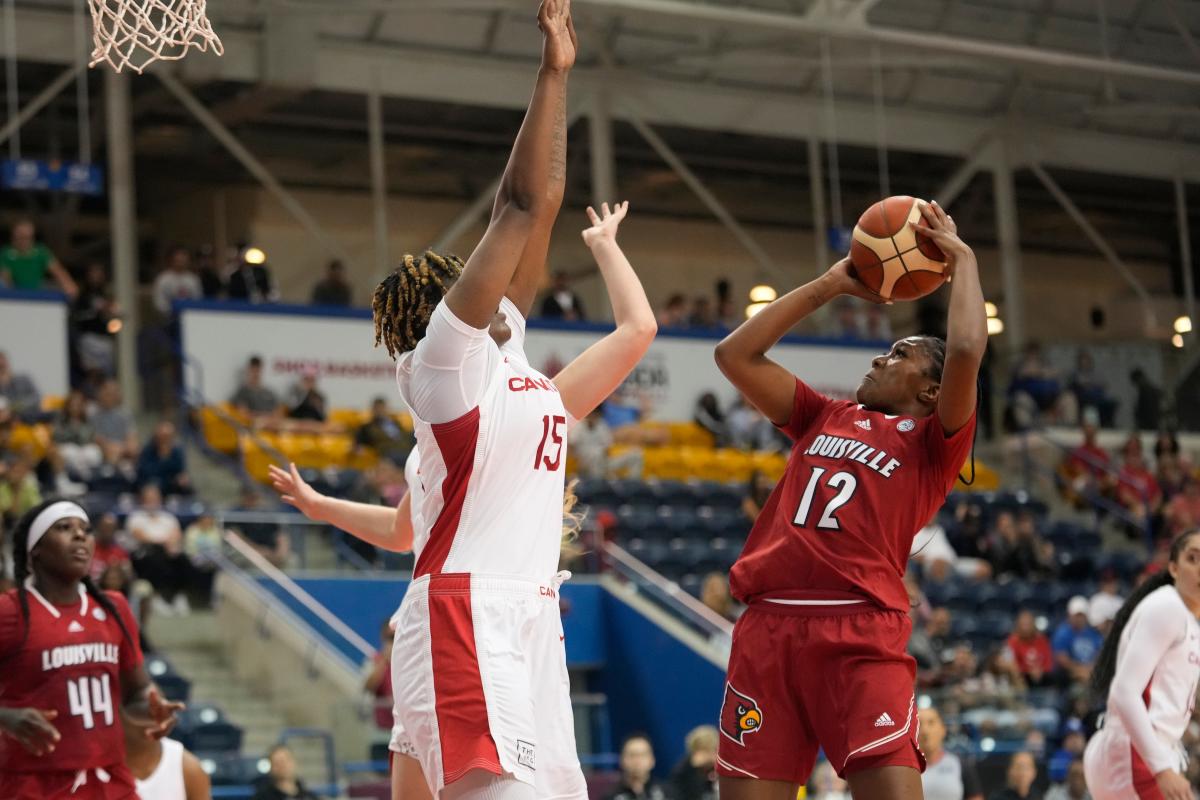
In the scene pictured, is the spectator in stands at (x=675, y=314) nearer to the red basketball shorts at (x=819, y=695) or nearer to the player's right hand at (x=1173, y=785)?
the player's right hand at (x=1173, y=785)

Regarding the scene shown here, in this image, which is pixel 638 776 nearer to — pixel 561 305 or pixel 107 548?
pixel 107 548

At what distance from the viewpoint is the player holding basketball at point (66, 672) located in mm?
6594

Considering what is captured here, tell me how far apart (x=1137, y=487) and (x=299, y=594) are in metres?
12.2

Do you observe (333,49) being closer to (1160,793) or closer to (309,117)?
(309,117)

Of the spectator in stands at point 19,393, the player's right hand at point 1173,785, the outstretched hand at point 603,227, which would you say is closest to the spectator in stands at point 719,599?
the spectator in stands at point 19,393

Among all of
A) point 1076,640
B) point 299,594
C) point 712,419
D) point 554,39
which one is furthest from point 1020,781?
point 712,419

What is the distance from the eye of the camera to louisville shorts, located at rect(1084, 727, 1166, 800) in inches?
283

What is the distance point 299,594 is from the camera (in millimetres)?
15336

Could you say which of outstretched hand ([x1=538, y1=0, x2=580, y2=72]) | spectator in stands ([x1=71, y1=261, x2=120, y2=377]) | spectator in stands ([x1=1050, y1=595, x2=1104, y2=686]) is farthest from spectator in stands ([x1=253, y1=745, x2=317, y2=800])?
spectator in stands ([x1=71, y1=261, x2=120, y2=377])

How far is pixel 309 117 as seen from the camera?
26.5 m

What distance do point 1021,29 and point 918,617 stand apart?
10691mm

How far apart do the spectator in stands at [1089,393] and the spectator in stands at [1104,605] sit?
7462 mm

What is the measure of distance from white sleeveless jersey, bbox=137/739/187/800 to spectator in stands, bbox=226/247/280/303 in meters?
14.3

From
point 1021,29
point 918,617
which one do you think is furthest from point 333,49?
point 918,617
